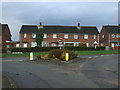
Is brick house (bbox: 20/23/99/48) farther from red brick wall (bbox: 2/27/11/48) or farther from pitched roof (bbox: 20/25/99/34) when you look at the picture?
red brick wall (bbox: 2/27/11/48)

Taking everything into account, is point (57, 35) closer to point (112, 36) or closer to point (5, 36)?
point (112, 36)

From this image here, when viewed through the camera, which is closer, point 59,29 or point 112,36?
point 59,29

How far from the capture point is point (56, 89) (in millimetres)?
6930

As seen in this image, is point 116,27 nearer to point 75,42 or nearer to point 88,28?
point 88,28

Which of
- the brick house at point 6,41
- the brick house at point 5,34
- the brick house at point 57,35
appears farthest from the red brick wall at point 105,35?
the brick house at point 5,34

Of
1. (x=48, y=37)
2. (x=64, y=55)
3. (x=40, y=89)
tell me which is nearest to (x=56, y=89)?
(x=40, y=89)

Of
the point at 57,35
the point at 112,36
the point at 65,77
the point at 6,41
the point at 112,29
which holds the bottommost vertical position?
the point at 65,77

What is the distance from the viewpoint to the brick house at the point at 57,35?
5472 cm

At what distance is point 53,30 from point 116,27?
67.6ft

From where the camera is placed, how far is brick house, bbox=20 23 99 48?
54.7m

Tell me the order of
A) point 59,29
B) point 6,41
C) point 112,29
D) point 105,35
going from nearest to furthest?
point 59,29 → point 6,41 → point 112,29 → point 105,35

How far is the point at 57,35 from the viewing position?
183 ft

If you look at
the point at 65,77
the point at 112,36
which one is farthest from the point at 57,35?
the point at 65,77

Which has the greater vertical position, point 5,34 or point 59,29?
point 59,29
